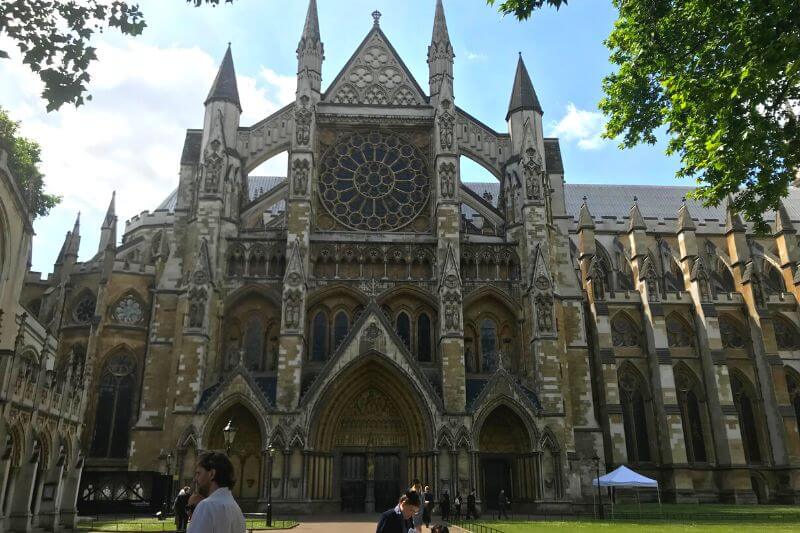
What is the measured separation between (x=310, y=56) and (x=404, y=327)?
15.0 metres

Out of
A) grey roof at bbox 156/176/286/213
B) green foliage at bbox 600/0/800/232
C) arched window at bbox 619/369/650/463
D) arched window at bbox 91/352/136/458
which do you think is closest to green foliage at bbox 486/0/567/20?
green foliage at bbox 600/0/800/232

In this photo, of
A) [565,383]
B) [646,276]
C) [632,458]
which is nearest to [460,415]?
[565,383]

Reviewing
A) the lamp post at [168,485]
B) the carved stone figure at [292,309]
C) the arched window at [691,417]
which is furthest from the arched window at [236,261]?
the arched window at [691,417]

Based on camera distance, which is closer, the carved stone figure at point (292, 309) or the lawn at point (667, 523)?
the lawn at point (667, 523)

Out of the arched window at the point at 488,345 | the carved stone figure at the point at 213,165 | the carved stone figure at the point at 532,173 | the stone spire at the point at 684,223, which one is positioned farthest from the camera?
the stone spire at the point at 684,223

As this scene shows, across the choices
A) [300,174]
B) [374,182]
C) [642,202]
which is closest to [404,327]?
[374,182]

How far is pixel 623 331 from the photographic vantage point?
132ft

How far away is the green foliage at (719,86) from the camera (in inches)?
447

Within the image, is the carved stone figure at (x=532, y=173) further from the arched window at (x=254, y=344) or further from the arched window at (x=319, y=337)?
the arched window at (x=254, y=344)

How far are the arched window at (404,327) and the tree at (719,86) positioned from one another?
16.4 meters

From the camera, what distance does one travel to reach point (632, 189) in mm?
55125

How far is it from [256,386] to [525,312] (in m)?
12.4

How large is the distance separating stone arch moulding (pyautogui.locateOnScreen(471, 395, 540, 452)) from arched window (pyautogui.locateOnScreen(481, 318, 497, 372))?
284 cm

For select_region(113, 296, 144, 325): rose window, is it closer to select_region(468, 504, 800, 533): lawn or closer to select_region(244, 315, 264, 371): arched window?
select_region(244, 315, 264, 371): arched window
